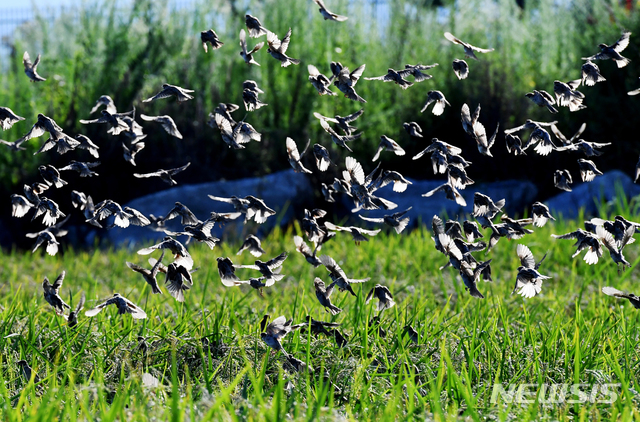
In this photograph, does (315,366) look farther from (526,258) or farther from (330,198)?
(526,258)

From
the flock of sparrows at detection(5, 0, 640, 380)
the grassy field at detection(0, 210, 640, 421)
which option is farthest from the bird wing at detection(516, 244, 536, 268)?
the grassy field at detection(0, 210, 640, 421)

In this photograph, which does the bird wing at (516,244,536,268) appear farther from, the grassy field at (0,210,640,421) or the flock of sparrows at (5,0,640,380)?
the grassy field at (0,210,640,421)

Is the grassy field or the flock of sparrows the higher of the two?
the flock of sparrows

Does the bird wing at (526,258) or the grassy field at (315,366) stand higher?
the bird wing at (526,258)

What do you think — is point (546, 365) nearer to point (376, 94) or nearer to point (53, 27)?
point (376, 94)

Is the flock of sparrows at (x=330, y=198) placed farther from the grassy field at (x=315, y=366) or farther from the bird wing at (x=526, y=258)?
the grassy field at (x=315, y=366)

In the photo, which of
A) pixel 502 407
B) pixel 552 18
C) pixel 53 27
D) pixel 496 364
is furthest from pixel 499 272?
pixel 53 27

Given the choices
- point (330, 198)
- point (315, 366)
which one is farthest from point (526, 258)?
point (315, 366)

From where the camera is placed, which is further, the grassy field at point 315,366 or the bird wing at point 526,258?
the bird wing at point 526,258

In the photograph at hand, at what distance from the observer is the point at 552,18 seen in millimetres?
8203

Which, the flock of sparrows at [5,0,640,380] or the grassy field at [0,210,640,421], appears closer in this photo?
the grassy field at [0,210,640,421]

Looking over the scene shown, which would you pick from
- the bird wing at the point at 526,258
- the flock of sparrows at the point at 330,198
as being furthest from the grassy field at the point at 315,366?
the bird wing at the point at 526,258

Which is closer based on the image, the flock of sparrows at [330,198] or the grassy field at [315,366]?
the grassy field at [315,366]

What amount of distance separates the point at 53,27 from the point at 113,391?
26.7 feet
